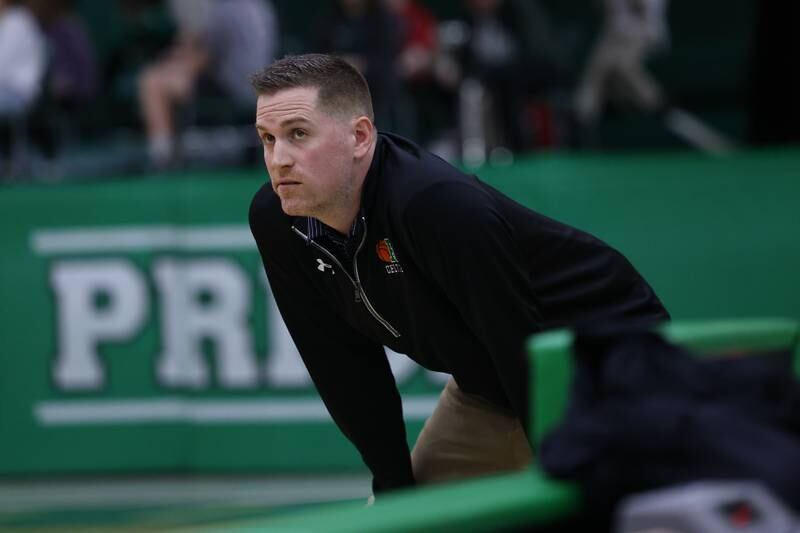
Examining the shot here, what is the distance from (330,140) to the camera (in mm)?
3818

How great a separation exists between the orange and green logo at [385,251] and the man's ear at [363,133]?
26cm

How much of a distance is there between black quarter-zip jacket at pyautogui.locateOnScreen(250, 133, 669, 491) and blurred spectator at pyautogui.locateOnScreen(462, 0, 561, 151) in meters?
4.61

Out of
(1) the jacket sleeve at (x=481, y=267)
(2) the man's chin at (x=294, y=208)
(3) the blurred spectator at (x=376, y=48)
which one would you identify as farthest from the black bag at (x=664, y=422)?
(3) the blurred spectator at (x=376, y=48)

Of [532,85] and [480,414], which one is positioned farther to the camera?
[532,85]

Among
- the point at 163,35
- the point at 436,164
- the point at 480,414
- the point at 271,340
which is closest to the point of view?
the point at 436,164

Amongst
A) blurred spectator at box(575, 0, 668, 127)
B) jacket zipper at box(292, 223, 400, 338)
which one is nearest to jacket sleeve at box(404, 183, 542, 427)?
jacket zipper at box(292, 223, 400, 338)

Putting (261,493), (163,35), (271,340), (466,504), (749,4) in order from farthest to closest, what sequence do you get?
1. (749,4)
2. (163,35)
3. (271,340)
4. (261,493)
5. (466,504)

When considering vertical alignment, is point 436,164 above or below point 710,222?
above

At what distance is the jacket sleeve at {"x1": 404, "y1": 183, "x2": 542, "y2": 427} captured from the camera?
3535 millimetres

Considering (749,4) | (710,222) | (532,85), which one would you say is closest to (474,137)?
(532,85)

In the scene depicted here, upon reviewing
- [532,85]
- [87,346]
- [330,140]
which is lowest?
[87,346]

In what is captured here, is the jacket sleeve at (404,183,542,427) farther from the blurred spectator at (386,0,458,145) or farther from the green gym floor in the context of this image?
the blurred spectator at (386,0,458,145)

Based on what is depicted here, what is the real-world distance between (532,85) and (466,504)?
21.8ft

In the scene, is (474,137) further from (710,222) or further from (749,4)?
(749,4)
